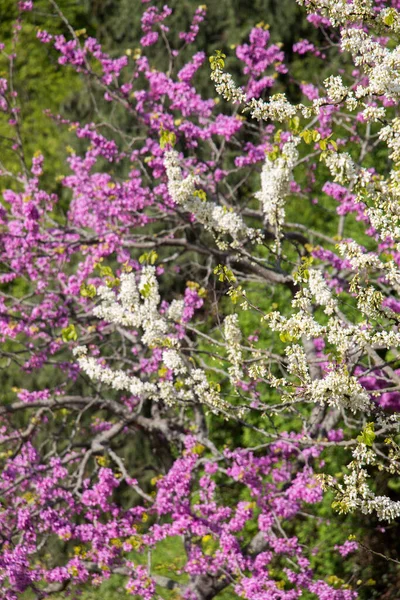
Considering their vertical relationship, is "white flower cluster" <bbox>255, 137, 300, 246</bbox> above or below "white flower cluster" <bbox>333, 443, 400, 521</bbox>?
above

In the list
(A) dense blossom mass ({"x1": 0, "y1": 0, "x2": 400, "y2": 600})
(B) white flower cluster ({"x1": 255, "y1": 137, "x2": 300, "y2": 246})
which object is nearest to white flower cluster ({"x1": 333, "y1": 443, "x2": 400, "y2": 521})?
→ (A) dense blossom mass ({"x1": 0, "y1": 0, "x2": 400, "y2": 600})

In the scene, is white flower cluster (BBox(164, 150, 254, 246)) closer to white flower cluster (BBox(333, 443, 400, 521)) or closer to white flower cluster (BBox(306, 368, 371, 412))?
white flower cluster (BBox(306, 368, 371, 412))

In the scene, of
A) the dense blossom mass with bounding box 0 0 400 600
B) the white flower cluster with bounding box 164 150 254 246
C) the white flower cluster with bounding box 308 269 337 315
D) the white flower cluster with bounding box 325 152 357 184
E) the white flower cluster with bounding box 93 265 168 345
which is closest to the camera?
the white flower cluster with bounding box 325 152 357 184

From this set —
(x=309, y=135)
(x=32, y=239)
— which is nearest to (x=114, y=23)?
(x=32, y=239)

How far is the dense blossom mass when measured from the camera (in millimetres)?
3293

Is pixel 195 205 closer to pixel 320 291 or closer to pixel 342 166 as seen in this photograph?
pixel 320 291

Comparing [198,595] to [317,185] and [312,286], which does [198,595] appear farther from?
[317,185]

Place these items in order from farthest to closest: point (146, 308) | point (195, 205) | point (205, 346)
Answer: point (205, 346)
point (146, 308)
point (195, 205)

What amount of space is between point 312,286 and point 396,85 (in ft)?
2.83

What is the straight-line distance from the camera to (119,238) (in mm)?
6949

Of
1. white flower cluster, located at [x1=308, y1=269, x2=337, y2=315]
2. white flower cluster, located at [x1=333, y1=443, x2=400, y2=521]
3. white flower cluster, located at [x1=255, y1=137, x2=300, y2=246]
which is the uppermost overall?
white flower cluster, located at [x1=255, y1=137, x2=300, y2=246]

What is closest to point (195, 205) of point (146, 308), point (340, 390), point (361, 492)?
point (146, 308)

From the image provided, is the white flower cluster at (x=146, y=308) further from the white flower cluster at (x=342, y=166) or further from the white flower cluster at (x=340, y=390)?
the white flower cluster at (x=342, y=166)

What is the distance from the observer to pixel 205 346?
9.92 meters
